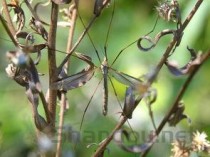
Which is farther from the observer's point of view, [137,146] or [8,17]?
[8,17]

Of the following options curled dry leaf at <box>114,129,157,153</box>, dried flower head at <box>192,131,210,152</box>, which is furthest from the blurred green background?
curled dry leaf at <box>114,129,157,153</box>

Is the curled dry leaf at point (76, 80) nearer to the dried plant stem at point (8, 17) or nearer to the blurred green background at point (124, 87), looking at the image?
the dried plant stem at point (8, 17)

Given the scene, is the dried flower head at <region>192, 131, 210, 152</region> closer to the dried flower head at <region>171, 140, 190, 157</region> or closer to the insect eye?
the dried flower head at <region>171, 140, 190, 157</region>

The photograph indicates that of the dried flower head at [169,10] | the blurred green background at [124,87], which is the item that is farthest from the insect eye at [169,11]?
the blurred green background at [124,87]

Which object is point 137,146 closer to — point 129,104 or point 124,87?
point 129,104

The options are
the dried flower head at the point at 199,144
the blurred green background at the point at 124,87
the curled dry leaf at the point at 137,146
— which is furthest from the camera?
the blurred green background at the point at 124,87

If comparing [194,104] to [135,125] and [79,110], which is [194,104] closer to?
[135,125]

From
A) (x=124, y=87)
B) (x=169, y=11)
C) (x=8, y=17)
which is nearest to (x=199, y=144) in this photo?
(x=169, y=11)

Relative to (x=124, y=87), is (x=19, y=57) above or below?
above
